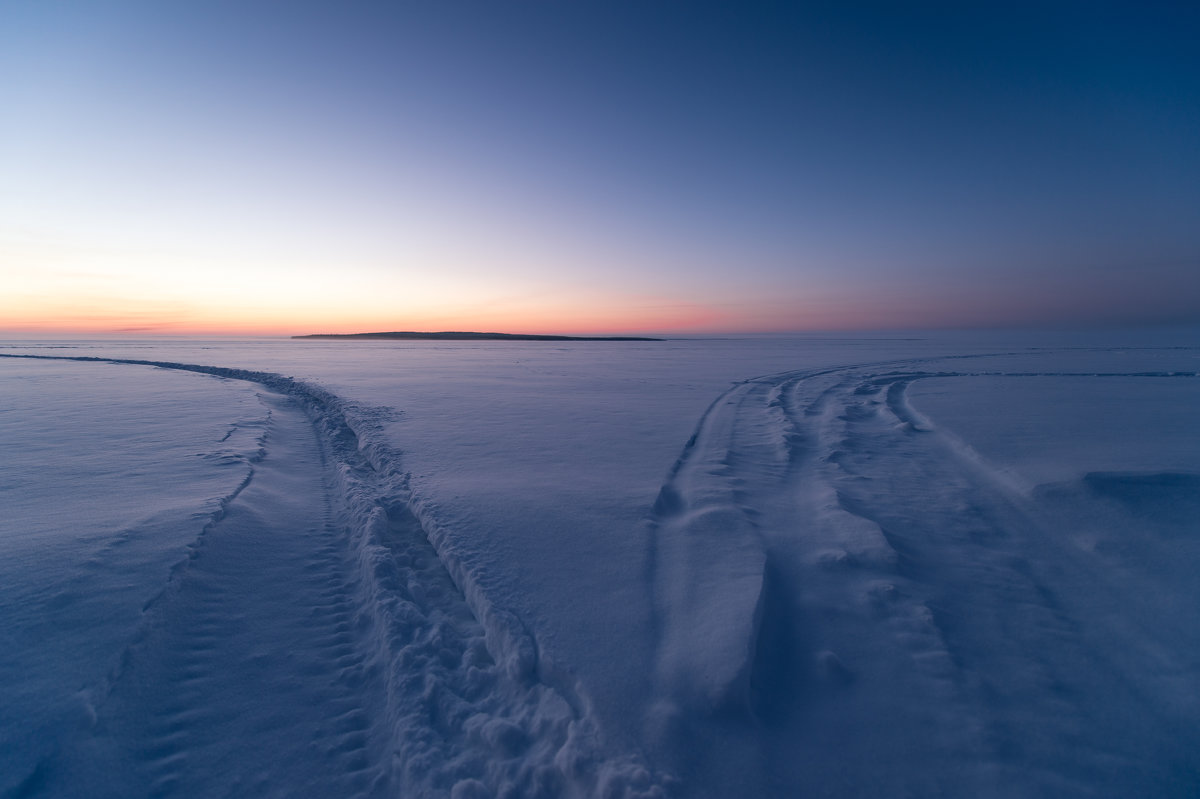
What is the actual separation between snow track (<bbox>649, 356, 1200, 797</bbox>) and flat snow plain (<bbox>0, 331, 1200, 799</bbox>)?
0.06ft

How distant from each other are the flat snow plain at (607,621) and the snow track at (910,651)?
0.02 m

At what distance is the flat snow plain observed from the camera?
7.52ft

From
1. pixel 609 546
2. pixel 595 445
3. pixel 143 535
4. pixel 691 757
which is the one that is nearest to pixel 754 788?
pixel 691 757

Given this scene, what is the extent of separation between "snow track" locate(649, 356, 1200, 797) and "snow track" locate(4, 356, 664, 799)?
64cm

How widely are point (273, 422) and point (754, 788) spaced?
33.5ft

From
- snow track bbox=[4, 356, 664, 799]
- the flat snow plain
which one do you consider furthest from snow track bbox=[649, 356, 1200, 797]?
snow track bbox=[4, 356, 664, 799]

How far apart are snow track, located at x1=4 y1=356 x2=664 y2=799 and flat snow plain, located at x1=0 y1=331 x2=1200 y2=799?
0.02 m

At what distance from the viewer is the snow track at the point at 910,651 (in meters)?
2.25

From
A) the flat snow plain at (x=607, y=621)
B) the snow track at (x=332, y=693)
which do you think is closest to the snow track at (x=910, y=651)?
the flat snow plain at (x=607, y=621)

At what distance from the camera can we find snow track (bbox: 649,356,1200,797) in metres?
2.25

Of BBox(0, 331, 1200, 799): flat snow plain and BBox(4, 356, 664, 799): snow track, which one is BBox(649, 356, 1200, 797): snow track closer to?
BBox(0, 331, 1200, 799): flat snow plain

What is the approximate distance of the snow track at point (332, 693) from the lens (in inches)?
88.4

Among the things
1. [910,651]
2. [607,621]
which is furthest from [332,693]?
[910,651]

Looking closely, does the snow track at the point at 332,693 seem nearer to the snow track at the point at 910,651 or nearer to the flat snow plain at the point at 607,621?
the flat snow plain at the point at 607,621
